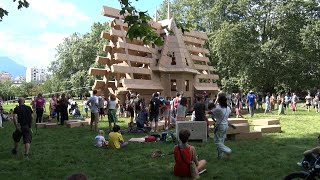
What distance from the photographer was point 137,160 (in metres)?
10.6

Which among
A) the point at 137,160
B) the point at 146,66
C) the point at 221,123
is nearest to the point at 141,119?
the point at 137,160

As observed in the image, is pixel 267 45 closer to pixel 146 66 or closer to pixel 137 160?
pixel 146 66

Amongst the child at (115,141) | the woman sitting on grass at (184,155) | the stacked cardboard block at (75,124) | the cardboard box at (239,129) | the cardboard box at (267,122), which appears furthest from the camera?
the stacked cardboard block at (75,124)

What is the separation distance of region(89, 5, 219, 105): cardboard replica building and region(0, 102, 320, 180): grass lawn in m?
15.6

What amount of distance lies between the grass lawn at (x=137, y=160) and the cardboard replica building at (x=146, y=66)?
15570mm

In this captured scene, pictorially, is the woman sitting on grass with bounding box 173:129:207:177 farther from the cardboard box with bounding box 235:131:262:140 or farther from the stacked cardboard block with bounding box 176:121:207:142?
the cardboard box with bounding box 235:131:262:140

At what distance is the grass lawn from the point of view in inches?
349

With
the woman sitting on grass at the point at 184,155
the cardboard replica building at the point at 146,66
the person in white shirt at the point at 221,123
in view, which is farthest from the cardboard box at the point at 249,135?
the cardboard replica building at the point at 146,66

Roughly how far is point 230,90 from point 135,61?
23.9 metres

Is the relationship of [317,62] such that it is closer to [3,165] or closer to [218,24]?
[218,24]

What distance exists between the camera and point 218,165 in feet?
32.0

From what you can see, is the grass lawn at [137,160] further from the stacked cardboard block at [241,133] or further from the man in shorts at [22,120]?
the man in shorts at [22,120]

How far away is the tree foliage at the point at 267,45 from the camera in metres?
47.0

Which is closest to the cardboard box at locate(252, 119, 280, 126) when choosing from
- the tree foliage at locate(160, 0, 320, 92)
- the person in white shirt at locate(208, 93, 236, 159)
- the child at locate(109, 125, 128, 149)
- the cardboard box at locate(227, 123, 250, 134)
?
the cardboard box at locate(227, 123, 250, 134)
